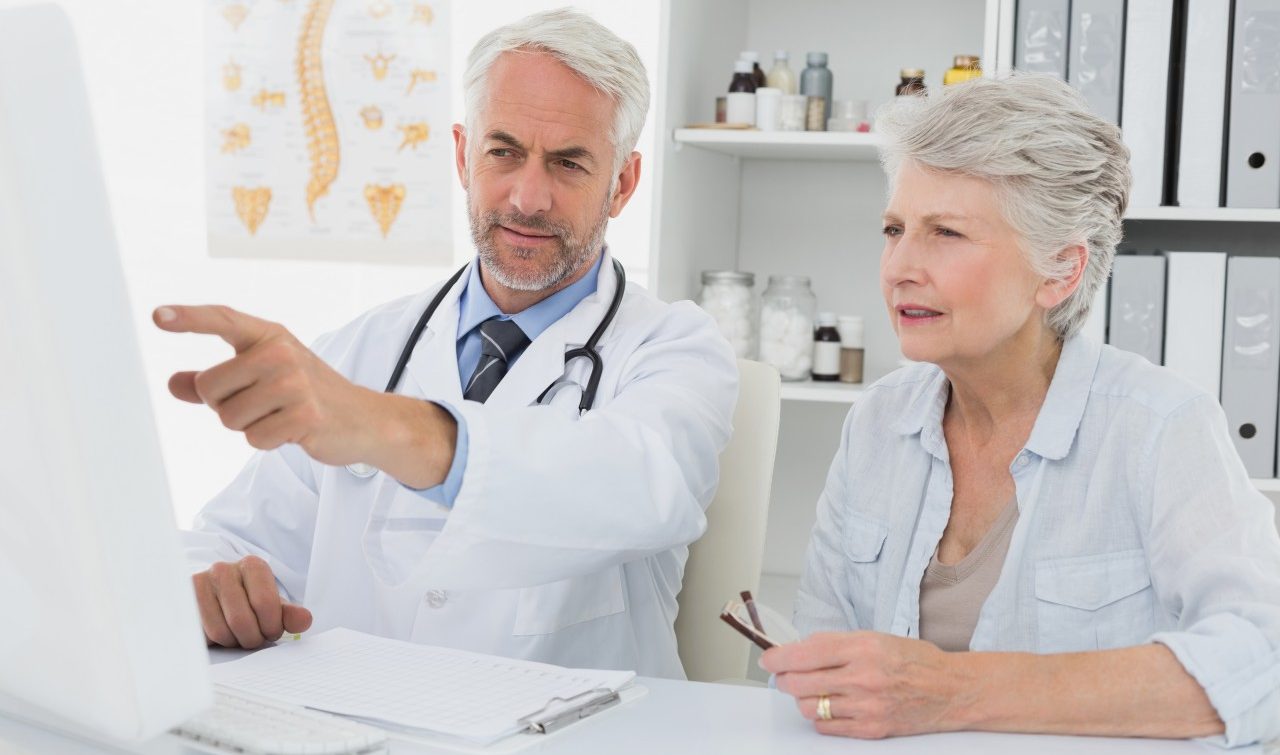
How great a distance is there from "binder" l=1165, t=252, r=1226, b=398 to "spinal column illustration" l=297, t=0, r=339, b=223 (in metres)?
1.77

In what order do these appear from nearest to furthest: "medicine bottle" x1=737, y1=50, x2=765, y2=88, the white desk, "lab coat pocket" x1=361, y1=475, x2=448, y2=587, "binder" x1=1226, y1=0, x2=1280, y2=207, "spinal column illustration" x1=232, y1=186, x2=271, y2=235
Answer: the white desk, "lab coat pocket" x1=361, y1=475, x2=448, y2=587, "binder" x1=1226, y1=0, x2=1280, y2=207, "medicine bottle" x1=737, y1=50, x2=765, y2=88, "spinal column illustration" x1=232, y1=186, x2=271, y2=235

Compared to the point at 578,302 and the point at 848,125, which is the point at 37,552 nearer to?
the point at 578,302

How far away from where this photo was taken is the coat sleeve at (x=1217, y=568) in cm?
90

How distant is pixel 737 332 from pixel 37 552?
63.3 inches

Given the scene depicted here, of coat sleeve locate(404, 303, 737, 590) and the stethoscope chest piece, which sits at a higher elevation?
coat sleeve locate(404, 303, 737, 590)

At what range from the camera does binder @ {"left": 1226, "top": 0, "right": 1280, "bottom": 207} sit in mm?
1841

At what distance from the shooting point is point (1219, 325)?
6.24 ft

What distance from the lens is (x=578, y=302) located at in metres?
1.50

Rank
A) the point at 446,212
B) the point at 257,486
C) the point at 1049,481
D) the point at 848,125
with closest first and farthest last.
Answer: the point at 1049,481 < the point at 257,486 < the point at 848,125 < the point at 446,212

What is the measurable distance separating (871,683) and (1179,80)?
142 cm

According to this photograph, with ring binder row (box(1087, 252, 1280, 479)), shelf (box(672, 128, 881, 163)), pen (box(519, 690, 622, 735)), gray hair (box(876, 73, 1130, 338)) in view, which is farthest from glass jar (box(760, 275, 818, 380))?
pen (box(519, 690, 622, 735))

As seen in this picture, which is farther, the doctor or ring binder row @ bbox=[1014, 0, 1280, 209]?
ring binder row @ bbox=[1014, 0, 1280, 209]

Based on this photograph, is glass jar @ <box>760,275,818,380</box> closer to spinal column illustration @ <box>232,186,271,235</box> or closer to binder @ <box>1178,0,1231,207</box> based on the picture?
binder @ <box>1178,0,1231,207</box>

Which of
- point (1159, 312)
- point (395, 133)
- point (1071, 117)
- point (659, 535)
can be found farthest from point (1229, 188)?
point (395, 133)
